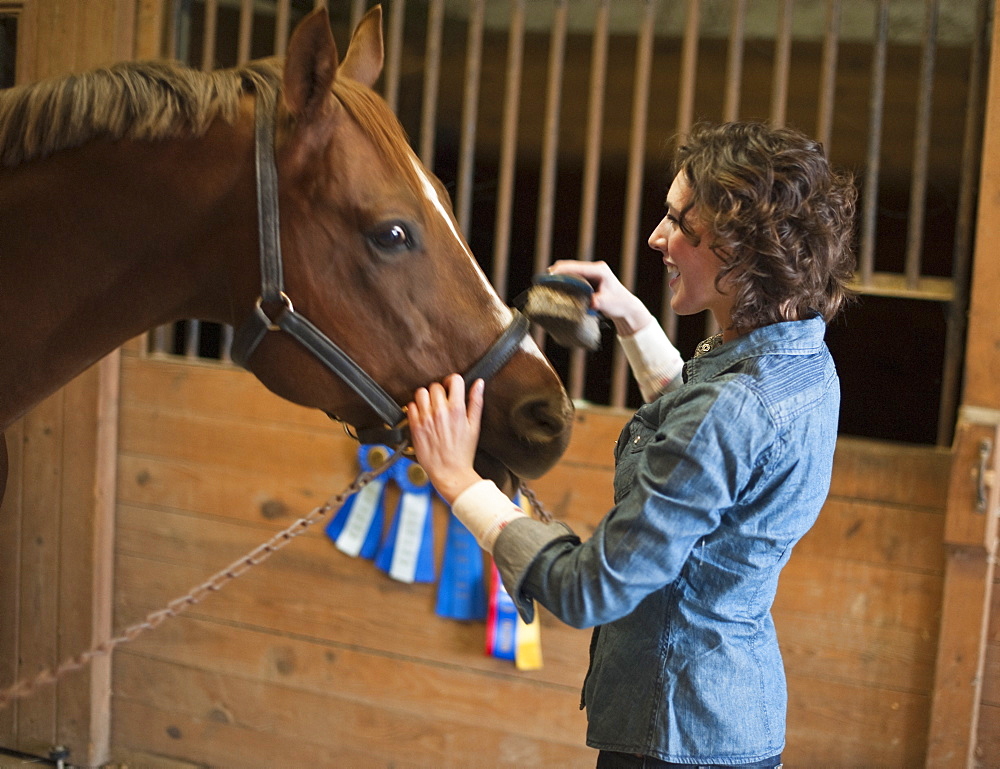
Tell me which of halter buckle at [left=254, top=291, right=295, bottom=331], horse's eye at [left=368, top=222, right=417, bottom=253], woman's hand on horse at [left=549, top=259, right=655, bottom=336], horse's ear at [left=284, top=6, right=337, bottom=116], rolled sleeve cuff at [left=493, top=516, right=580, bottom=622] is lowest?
rolled sleeve cuff at [left=493, top=516, right=580, bottom=622]

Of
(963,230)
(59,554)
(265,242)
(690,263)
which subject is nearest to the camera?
(690,263)

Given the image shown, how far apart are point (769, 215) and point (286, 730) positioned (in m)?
1.83

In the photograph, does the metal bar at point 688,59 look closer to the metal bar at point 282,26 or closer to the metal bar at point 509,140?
the metal bar at point 509,140

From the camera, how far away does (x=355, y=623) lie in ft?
6.66

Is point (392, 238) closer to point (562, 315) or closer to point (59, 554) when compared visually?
point (562, 315)

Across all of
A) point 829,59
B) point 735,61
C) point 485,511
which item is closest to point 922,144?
point 829,59

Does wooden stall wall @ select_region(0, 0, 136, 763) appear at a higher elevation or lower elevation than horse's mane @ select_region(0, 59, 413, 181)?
lower

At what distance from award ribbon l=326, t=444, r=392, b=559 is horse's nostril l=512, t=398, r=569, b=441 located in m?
1.01

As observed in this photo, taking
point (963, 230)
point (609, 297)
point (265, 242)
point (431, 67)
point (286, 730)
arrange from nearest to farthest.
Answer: point (265, 242)
point (609, 297)
point (963, 230)
point (431, 67)
point (286, 730)

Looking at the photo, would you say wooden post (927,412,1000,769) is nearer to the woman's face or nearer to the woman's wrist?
the woman's wrist

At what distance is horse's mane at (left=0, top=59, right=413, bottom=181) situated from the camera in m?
0.95

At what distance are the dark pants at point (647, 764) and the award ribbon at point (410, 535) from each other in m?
1.08

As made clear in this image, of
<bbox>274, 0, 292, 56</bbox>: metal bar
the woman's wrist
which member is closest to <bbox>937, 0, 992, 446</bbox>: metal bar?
the woman's wrist

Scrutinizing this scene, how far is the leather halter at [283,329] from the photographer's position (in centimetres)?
96
